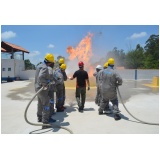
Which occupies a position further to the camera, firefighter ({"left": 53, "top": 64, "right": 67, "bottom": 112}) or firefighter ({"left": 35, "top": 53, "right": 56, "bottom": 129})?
firefighter ({"left": 53, "top": 64, "right": 67, "bottom": 112})

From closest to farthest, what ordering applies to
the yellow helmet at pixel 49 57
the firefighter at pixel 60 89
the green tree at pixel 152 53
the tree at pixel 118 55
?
the yellow helmet at pixel 49 57
the firefighter at pixel 60 89
the green tree at pixel 152 53
the tree at pixel 118 55

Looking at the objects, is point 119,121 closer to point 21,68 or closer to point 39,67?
point 39,67

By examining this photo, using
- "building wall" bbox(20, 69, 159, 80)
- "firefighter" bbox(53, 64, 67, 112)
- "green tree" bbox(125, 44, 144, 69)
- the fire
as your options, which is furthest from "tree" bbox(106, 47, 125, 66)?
"firefighter" bbox(53, 64, 67, 112)

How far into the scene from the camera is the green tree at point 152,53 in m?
38.5

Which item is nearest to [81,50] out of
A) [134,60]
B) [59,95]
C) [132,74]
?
[132,74]

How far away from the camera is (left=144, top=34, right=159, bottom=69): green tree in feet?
126

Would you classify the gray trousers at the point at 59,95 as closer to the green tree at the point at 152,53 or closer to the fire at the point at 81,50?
the fire at the point at 81,50

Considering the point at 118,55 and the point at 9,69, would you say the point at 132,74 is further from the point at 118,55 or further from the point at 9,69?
the point at 118,55

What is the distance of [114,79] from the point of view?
548cm

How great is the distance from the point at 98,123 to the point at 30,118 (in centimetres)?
205

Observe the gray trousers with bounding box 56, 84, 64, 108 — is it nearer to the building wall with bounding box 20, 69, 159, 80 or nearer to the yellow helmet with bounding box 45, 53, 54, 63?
the yellow helmet with bounding box 45, 53, 54, 63

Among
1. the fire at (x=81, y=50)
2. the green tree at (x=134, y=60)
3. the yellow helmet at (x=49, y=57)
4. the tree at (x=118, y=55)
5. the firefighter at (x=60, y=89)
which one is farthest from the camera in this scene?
the tree at (x=118, y=55)

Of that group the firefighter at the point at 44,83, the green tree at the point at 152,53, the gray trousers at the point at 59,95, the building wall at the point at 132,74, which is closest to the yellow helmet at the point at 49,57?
the firefighter at the point at 44,83

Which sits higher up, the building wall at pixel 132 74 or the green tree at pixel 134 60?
the green tree at pixel 134 60
